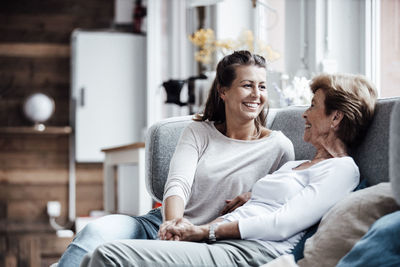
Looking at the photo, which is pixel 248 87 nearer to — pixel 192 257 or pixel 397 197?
pixel 192 257

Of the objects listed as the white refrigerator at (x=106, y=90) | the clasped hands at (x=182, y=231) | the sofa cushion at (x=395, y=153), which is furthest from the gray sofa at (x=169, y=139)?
the white refrigerator at (x=106, y=90)

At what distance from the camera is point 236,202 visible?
1849 mm

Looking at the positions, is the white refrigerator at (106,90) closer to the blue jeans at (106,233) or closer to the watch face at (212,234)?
the blue jeans at (106,233)

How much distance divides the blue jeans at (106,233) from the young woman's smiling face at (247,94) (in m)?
0.44

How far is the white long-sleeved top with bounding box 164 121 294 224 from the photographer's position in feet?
6.25

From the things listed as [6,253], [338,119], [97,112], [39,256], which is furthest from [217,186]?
[97,112]

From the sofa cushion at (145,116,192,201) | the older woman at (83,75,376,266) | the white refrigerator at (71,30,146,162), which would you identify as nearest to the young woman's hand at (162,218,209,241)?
the older woman at (83,75,376,266)

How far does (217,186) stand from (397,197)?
2.50 ft

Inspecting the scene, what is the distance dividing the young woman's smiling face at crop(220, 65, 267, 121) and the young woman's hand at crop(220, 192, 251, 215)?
A: 0.91 ft

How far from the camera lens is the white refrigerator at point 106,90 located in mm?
5035

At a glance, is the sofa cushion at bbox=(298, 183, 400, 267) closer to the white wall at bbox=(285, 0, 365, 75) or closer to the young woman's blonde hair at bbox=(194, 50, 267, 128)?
the young woman's blonde hair at bbox=(194, 50, 267, 128)

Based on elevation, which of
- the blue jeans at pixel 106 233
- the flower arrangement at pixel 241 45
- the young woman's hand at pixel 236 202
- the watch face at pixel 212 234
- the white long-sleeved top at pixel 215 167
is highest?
the flower arrangement at pixel 241 45

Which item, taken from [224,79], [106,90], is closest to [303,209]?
[224,79]

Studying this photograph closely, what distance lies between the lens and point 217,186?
1915 millimetres
